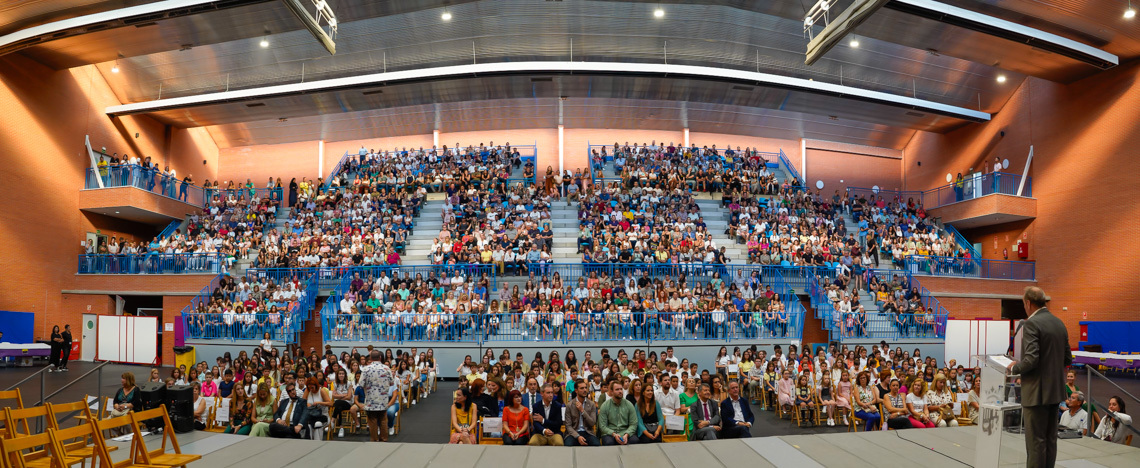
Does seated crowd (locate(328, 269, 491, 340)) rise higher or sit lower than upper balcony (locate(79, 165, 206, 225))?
lower

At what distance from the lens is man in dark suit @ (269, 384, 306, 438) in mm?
8422

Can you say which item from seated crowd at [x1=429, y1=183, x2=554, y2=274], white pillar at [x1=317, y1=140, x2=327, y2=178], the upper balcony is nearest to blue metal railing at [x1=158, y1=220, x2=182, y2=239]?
the upper balcony

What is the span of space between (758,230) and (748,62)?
A: 648 cm

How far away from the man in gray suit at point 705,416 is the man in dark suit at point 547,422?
182 cm

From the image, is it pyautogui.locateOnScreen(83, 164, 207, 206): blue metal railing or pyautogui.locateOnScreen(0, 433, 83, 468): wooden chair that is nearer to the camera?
pyautogui.locateOnScreen(0, 433, 83, 468): wooden chair

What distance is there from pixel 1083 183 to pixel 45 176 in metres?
35.9

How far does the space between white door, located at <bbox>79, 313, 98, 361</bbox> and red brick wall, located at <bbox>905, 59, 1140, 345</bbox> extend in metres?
28.8

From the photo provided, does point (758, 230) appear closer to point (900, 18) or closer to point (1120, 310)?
point (900, 18)

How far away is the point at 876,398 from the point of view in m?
9.81

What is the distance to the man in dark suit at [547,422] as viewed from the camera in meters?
7.91

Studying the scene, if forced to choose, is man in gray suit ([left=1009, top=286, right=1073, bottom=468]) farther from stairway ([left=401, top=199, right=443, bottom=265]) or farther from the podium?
stairway ([left=401, top=199, right=443, bottom=265])

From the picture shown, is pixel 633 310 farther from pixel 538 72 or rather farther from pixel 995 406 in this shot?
pixel 995 406

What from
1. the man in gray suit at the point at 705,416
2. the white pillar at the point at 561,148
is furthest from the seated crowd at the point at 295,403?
the white pillar at the point at 561,148

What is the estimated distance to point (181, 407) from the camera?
7.79 metres
